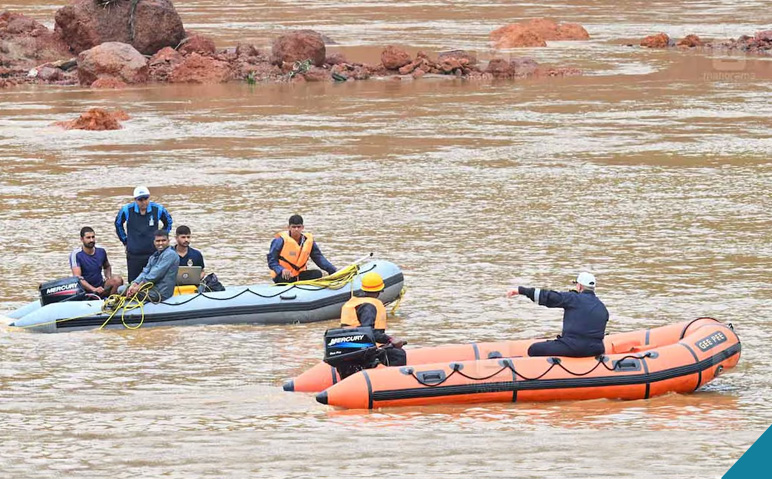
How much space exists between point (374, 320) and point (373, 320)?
0.01 meters

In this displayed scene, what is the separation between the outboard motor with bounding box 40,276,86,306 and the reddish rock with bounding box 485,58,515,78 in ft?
90.2

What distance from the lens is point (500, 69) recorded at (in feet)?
136

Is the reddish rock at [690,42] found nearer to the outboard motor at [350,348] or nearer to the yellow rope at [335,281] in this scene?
the yellow rope at [335,281]

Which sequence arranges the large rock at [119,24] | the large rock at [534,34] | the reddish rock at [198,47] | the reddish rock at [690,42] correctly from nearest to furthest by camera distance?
the reddish rock at [198,47] < the large rock at [119,24] < the reddish rock at [690,42] < the large rock at [534,34]

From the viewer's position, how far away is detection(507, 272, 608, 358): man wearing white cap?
12.1m

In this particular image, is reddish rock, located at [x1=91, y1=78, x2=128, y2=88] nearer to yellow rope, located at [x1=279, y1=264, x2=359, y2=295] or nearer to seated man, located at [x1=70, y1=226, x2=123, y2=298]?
seated man, located at [x1=70, y1=226, x2=123, y2=298]

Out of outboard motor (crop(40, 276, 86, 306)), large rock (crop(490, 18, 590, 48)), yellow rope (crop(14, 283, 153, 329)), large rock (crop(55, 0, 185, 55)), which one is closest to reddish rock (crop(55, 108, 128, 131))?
large rock (crop(55, 0, 185, 55))

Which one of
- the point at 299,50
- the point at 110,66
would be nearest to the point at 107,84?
the point at 110,66

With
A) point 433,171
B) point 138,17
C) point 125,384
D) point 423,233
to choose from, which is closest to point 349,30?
point 138,17

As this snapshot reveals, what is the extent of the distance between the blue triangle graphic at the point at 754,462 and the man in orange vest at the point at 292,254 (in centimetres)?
619

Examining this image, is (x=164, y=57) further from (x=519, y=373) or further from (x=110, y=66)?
(x=519, y=373)

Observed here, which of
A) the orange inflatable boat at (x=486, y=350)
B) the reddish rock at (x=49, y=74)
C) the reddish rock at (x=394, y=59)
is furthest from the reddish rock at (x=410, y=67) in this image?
the orange inflatable boat at (x=486, y=350)

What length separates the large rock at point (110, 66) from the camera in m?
41.1

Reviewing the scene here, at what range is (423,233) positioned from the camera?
20.5m
